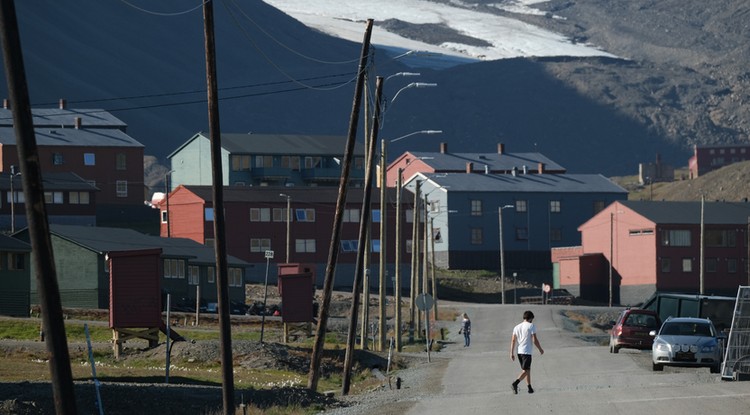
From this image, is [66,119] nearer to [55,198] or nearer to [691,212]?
[55,198]

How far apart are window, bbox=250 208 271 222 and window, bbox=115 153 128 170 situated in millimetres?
23001

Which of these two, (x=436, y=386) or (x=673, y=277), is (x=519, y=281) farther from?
(x=436, y=386)

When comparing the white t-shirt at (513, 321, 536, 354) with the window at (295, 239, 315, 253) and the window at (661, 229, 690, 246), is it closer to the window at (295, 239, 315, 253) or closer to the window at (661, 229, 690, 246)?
the window at (295, 239, 315, 253)

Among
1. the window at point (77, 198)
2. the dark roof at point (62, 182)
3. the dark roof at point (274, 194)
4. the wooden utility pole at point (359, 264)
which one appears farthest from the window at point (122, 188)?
the wooden utility pole at point (359, 264)

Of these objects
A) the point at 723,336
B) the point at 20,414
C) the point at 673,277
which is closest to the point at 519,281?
the point at 673,277

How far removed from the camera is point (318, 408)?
107ft

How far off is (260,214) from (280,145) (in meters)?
27.9

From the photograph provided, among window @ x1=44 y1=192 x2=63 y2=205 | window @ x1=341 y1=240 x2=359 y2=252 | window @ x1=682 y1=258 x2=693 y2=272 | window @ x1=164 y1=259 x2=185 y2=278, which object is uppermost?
window @ x1=44 y1=192 x2=63 y2=205

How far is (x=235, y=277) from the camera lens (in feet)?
320

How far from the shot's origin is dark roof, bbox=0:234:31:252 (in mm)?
73438

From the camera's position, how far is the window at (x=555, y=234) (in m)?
138

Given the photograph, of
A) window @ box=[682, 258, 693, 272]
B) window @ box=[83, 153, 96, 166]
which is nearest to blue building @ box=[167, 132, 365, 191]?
window @ box=[83, 153, 96, 166]

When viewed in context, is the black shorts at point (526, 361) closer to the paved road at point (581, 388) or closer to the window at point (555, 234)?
the paved road at point (581, 388)

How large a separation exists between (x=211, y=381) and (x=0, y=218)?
248 feet
